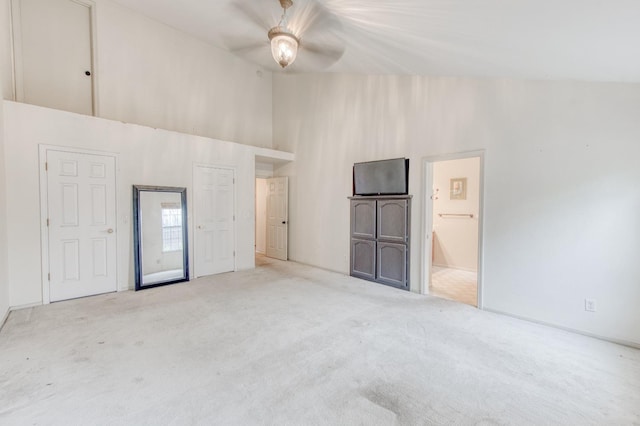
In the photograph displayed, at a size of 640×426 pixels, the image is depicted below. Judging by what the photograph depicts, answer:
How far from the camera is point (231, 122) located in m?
6.44

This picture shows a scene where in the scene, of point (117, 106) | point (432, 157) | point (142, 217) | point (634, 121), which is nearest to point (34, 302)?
point (142, 217)

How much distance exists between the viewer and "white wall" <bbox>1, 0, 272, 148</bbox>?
4.81m

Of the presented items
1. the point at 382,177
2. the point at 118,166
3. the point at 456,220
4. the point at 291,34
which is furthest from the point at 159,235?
the point at 456,220

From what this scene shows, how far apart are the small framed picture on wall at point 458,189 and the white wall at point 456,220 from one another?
5 centimetres

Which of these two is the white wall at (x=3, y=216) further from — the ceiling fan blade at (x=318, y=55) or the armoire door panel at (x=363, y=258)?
the armoire door panel at (x=363, y=258)

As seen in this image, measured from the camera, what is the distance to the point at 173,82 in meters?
5.59

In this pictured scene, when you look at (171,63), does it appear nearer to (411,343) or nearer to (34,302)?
(34,302)

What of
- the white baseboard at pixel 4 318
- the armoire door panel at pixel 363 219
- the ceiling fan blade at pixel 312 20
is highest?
the ceiling fan blade at pixel 312 20

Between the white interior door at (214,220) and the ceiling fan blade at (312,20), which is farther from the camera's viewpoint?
the white interior door at (214,220)

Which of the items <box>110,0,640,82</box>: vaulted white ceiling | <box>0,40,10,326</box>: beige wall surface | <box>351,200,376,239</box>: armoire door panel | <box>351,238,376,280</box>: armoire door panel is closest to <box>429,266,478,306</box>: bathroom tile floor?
<box>351,238,376,280</box>: armoire door panel

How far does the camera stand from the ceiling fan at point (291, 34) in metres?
3.38

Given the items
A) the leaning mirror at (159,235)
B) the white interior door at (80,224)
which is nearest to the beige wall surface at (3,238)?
the white interior door at (80,224)

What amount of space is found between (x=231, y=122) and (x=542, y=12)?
228 inches

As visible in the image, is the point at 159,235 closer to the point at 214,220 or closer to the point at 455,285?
the point at 214,220
